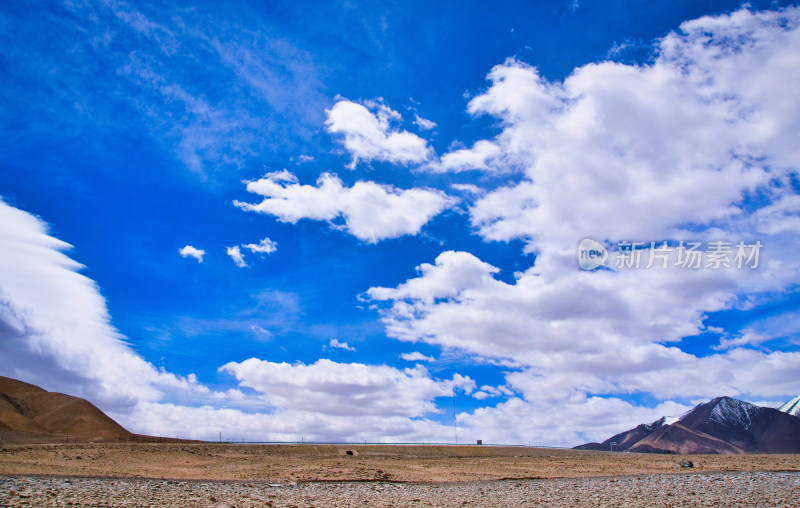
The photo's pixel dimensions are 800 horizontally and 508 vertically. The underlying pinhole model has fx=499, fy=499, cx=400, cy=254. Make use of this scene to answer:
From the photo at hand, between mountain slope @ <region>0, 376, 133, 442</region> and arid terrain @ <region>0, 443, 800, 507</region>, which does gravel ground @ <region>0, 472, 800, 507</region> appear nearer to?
arid terrain @ <region>0, 443, 800, 507</region>

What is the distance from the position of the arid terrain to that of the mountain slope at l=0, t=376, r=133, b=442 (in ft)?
293

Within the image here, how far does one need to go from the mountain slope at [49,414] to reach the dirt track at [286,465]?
277ft

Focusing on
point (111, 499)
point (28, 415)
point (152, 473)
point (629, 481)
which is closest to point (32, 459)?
point (152, 473)

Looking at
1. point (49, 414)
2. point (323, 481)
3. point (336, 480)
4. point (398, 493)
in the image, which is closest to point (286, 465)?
point (336, 480)

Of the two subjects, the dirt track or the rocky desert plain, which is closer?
the rocky desert plain

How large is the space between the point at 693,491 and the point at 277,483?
83.6 ft

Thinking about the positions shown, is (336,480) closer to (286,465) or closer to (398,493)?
(398,493)

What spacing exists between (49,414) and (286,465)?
4986 inches

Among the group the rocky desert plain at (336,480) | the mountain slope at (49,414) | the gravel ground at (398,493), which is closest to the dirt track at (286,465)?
the rocky desert plain at (336,480)

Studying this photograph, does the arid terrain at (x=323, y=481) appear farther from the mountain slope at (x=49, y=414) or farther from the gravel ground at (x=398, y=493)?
the mountain slope at (x=49, y=414)

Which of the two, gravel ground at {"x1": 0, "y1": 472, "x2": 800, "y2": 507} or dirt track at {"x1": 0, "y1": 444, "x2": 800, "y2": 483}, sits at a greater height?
gravel ground at {"x1": 0, "y1": 472, "x2": 800, "y2": 507}

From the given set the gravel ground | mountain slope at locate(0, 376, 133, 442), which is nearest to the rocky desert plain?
the gravel ground

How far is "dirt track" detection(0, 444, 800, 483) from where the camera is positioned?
3756 cm

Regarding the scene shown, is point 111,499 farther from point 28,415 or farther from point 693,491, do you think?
point 28,415
